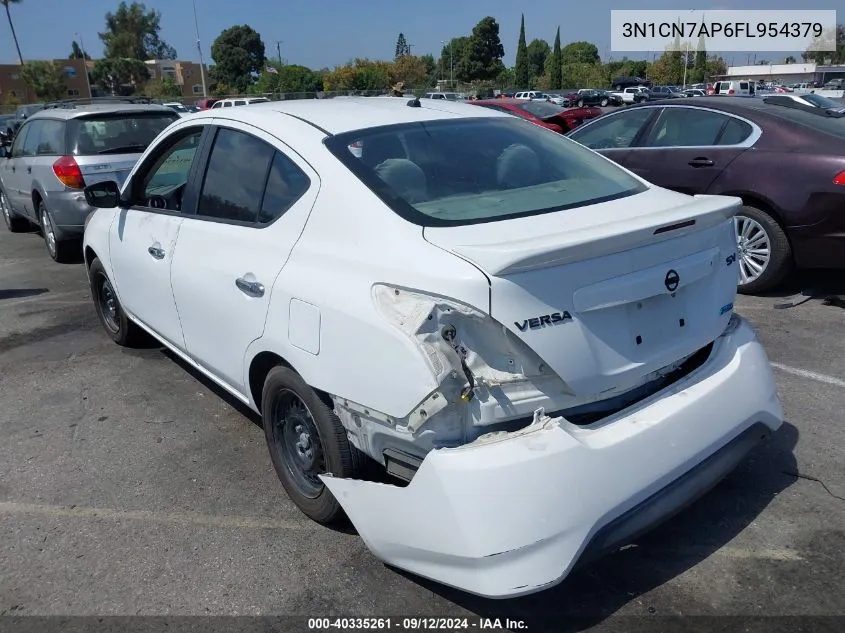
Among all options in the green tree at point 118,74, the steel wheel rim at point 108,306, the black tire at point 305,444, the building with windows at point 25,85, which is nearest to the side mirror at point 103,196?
A: the steel wheel rim at point 108,306

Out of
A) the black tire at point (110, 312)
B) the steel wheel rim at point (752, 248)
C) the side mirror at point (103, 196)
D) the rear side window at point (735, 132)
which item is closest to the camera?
the side mirror at point (103, 196)

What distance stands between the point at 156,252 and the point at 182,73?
381 feet

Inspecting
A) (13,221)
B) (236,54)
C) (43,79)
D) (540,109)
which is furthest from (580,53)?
(13,221)

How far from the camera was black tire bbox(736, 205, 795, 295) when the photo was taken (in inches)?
219

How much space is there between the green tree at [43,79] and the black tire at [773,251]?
281 ft

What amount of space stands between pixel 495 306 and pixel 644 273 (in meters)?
0.63

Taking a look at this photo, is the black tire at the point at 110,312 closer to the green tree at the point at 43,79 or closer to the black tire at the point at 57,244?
the black tire at the point at 57,244

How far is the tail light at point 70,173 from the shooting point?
7633 mm

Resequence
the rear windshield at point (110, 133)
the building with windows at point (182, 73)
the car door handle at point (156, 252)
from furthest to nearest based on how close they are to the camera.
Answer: the building with windows at point (182, 73) < the rear windshield at point (110, 133) < the car door handle at point (156, 252)

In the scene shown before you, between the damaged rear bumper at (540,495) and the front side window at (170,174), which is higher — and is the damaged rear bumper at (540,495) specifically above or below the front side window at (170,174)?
below

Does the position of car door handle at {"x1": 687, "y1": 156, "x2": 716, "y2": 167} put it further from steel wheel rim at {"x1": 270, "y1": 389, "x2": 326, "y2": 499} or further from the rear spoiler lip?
steel wheel rim at {"x1": 270, "y1": 389, "x2": 326, "y2": 499}

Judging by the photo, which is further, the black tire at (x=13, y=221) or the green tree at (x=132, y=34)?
Result: the green tree at (x=132, y=34)

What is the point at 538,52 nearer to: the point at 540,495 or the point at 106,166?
the point at 106,166

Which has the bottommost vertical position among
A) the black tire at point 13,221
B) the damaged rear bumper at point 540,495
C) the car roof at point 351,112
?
the black tire at point 13,221
